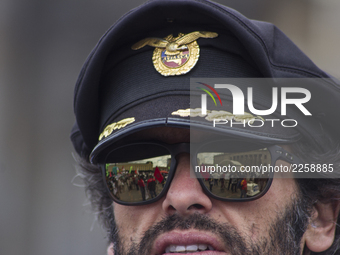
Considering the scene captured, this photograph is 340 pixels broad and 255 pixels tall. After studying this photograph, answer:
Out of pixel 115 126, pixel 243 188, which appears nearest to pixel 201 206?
pixel 243 188

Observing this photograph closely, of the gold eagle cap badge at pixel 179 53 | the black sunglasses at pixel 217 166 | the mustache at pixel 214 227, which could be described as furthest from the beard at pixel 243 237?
the gold eagle cap badge at pixel 179 53

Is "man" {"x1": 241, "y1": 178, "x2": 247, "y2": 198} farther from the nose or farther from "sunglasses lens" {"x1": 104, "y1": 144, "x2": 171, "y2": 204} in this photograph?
"sunglasses lens" {"x1": 104, "y1": 144, "x2": 171, "y2": 204}

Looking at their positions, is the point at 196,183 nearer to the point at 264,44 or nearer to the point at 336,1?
the point at 264,44

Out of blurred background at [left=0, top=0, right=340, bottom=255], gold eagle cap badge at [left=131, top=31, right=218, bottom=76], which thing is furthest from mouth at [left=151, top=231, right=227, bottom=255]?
blurred background at [left=0, top=0, right=340, bottom=255]

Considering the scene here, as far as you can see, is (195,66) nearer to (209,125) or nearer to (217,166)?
(209,125)

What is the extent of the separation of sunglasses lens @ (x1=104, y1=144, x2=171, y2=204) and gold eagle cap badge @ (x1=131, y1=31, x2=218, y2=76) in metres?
0.34

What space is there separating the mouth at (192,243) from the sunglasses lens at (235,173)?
180 mm

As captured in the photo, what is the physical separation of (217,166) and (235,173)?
0.25ft

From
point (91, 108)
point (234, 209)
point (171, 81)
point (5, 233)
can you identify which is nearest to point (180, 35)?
point (171, 81)

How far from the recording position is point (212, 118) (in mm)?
1526

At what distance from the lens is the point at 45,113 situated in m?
5.86

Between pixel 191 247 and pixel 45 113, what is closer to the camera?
pixel 191 247

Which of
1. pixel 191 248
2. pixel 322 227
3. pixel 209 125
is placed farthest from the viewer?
pixel 322 227

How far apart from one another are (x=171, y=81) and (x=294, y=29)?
17.8 ft
